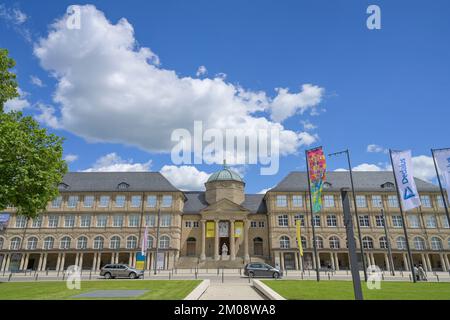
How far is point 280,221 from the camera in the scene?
52.9 metres

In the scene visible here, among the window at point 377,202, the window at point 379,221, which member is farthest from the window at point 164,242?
the window at point 377,202

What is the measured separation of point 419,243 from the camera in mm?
50656

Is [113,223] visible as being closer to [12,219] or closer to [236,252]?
[12,219]

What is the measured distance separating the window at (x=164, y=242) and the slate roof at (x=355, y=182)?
20781 mm

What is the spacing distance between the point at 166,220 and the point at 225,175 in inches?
609

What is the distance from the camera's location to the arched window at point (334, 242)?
50.9m

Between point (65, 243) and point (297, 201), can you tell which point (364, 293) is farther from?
point (65, 243)

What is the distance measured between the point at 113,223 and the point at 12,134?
35544 mm

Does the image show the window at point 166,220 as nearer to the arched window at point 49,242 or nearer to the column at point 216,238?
the column at point 216,238

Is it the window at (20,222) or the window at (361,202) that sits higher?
the window at (361,202)

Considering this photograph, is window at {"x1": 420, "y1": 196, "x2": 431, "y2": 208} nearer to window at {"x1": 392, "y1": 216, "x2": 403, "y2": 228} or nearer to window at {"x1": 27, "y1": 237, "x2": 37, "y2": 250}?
window at {"x1": 392, "y1": 216, "x2": 403, "y2": 228}
